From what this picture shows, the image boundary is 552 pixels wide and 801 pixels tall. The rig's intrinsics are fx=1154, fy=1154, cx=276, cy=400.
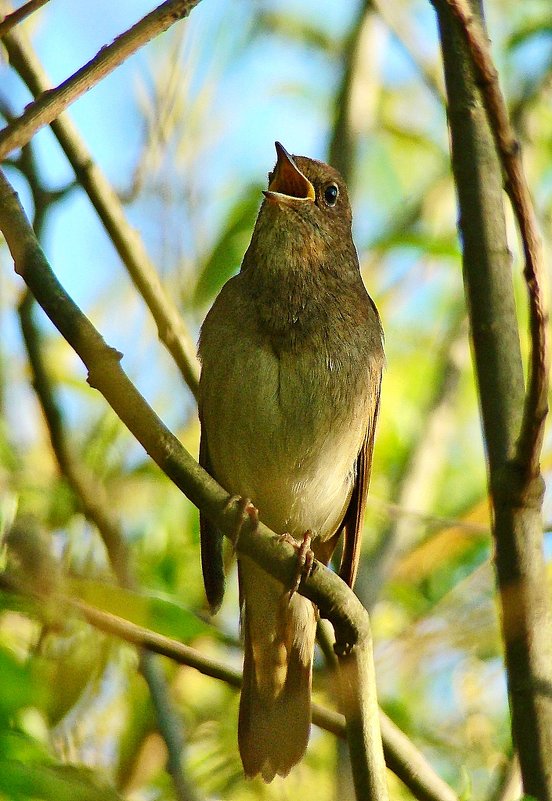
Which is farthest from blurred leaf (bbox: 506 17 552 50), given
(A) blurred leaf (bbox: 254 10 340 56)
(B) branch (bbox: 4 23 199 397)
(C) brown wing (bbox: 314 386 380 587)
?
(A) blurred leaf (bbox: 254 10 340 56)

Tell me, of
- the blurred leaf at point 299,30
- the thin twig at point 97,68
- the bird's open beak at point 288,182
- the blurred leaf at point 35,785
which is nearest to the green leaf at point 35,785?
the blurred leaf at point 35,785

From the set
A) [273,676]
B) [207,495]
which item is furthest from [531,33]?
[207,495]

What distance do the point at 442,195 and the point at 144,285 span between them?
9.66 feet

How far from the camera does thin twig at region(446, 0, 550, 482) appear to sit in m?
2.23

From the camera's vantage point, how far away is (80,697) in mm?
Answer: 3520

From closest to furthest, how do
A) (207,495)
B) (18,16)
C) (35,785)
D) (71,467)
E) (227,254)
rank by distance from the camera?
(35,785) < (18,16) < (207,495) < (71,467) < (227,254)

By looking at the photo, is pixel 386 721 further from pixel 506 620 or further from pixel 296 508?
pixel 296 508

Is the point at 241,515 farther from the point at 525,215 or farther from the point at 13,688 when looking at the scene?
the point at 525,215

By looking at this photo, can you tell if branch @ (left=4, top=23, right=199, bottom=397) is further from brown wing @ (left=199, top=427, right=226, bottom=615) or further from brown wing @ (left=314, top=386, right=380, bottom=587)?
brown wing @ (left=314, top=386, right=380, bottom=587)

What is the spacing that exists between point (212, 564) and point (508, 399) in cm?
145

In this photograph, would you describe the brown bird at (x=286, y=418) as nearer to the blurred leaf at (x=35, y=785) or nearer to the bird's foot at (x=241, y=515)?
the bird's foot at (x=241, y=515)

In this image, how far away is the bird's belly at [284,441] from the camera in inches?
164

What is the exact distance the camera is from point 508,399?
3.22m

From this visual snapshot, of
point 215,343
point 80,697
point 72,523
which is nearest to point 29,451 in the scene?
point 72,523
